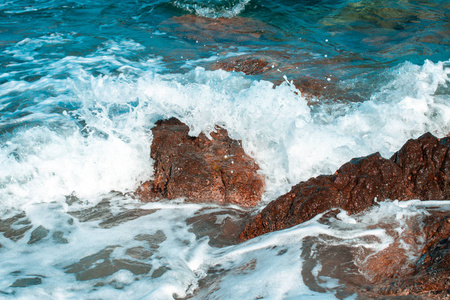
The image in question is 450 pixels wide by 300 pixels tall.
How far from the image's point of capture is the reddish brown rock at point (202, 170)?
13.1 ft

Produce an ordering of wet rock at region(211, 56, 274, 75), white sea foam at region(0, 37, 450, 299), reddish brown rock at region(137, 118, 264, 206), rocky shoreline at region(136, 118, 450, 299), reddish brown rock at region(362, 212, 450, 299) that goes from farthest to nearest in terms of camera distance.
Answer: wet rock at region(211, 56, 274, 75)
reddish brown rock at region(137, 118, 264, 206)
white sea foam at region(0, 37, 450, 299)
rocky shoreline at region(136, 118, 450, 299)
reddish brown rock at region(362, 212, 450, 299)

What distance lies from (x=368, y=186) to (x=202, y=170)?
1605 mm

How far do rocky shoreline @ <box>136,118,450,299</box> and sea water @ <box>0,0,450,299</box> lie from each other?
120mm

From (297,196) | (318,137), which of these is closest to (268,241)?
(297,196)

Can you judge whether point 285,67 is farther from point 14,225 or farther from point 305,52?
point 14,225

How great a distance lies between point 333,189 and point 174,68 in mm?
5033

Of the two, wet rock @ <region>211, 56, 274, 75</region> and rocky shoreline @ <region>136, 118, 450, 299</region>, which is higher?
wet rock @ <region>211, 56, 274, 75</region>

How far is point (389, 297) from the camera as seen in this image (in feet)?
7.05

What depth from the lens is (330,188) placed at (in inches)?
124

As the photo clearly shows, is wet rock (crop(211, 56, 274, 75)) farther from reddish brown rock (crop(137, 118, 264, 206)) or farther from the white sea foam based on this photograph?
reddish brown rock (crop(137, 118, 264, 206))

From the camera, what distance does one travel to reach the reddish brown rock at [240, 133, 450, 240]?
3.09 meters

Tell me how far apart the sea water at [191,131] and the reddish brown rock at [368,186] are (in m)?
0.12

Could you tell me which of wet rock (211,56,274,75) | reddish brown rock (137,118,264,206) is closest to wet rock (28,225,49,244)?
reddish brown rock (137,118,264,206)

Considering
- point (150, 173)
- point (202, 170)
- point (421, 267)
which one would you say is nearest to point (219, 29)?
point (150, 173)
